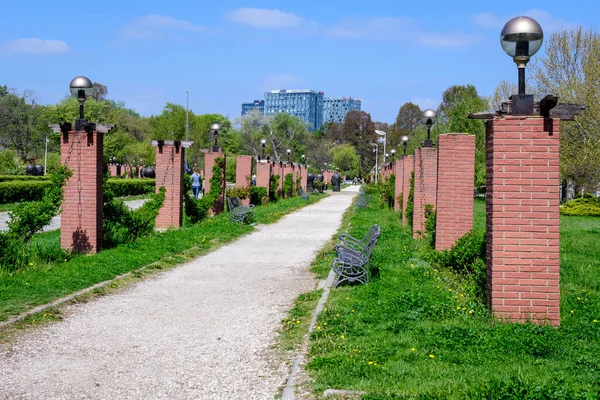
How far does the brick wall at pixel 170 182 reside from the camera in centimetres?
1700

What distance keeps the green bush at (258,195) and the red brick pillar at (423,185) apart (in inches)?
542

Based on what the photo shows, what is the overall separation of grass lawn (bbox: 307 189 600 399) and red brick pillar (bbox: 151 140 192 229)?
365 inches

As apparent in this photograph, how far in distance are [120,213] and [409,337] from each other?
27.9 ft

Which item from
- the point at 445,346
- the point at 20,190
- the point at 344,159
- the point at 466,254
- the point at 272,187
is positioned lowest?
the point at 445,346

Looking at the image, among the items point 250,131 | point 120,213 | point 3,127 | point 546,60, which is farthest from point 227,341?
point 250,131

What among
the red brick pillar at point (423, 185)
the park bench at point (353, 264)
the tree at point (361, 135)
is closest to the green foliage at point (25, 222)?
the park bench at point (353, 264)

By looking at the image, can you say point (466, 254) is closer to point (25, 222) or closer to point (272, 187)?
Answer: point (25, 222)

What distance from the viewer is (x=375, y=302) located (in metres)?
7.54

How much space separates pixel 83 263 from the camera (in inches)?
400

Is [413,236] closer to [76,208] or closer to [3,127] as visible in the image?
[76,208]

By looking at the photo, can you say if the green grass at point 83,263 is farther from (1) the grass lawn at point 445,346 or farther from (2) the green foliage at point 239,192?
(2) the green foliage at point 239,192

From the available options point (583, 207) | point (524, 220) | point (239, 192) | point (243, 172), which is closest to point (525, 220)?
point (524, 220)

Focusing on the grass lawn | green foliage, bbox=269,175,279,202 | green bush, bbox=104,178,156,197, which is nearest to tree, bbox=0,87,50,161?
green bush, bbox=104,178,156,197

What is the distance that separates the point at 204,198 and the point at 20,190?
12130 millimetres
